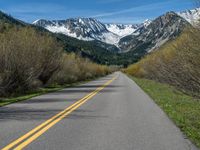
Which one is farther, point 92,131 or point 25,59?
point 25,59

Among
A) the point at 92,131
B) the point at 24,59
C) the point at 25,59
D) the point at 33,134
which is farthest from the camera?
the point at 25,59

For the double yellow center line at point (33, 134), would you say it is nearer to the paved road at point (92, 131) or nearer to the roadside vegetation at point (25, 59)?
the paved road at point (92, 131)

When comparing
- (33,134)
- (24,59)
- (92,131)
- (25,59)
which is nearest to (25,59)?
(25,59)

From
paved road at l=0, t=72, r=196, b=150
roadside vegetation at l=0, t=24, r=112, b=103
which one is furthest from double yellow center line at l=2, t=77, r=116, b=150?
roadside vegetation at l=0, t=24, r=112, b=103

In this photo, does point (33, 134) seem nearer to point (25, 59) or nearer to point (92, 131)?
point (92, 131)

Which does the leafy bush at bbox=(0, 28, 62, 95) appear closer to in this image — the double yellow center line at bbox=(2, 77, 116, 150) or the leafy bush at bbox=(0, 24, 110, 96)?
the leafy bush at bbox=(0, 24, 110, 96)

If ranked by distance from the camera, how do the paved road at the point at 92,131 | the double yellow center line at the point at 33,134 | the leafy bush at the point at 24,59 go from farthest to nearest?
the leafy bush at the point at 24,59 → the paved road at the point at 92,131 → the double yellow center line at the point at 33,134

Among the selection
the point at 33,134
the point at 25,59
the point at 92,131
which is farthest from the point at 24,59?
the point at 33,134

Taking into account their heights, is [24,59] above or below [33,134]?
above

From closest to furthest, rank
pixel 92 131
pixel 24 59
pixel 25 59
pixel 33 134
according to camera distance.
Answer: pixel 33 134 → pixel 92 131 → pixel 24 59 → pixel 25 59

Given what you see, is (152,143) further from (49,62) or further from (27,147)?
(49,62)

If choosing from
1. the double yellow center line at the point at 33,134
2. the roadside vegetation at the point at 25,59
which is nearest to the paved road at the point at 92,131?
the double yellow center line at the point at 33,134

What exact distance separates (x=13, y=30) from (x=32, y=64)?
3.17 meters

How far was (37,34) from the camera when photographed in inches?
1585
